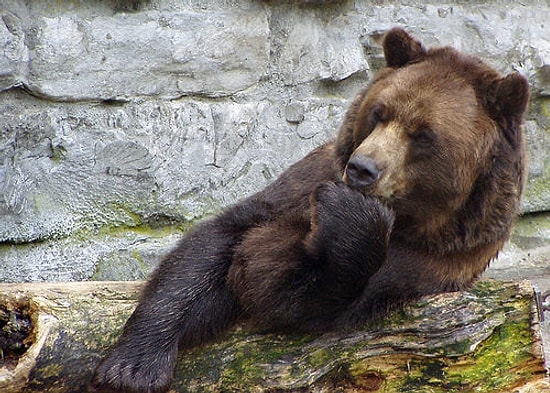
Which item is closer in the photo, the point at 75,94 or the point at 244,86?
the point at 75,94

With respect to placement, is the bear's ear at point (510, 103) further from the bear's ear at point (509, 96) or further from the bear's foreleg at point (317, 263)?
the bear's foreleg at point (317, 263)

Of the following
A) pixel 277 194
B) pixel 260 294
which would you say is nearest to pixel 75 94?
pixel 277 194

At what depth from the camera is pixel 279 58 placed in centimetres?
511

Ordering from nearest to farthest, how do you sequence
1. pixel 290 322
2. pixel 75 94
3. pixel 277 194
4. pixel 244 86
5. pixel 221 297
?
1. pixel 290 322
2. pixel 221 297
3. pixel 277 194
4. pixel 75 94
5. pixel 244 86

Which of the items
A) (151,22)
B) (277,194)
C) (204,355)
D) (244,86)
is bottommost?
(204,355)

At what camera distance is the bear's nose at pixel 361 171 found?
3.35 m

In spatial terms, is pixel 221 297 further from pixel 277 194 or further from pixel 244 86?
pixel 244 86

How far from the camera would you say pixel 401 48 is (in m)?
3.80

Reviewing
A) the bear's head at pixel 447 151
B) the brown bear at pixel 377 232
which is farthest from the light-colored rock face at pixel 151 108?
the bear's head at pixel 447 151

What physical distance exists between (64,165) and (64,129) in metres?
0.20

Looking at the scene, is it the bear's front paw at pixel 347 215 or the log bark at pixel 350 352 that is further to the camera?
the bear's front paw at pixel 347 215

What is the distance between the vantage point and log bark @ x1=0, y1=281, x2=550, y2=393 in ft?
10.5

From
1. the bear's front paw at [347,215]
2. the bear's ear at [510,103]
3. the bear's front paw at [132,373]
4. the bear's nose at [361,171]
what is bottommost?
the bear's front paw at [132,373]

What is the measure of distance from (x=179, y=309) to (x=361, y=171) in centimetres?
98
